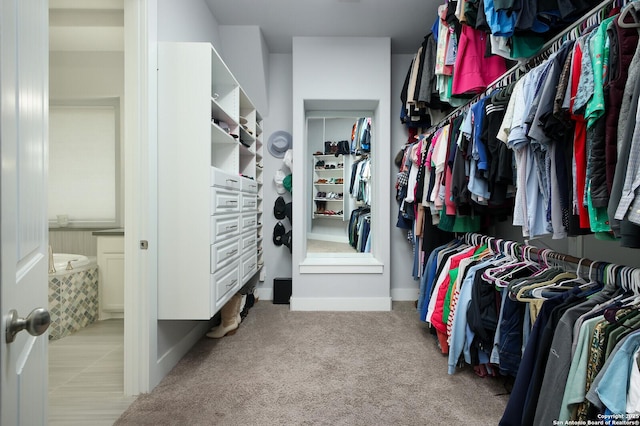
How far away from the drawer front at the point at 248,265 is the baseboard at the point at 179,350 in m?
0.48

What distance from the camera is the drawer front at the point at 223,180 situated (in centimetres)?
196

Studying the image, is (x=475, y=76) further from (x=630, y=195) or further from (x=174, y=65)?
(x=174, y=65)

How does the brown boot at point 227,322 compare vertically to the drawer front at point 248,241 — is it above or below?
below

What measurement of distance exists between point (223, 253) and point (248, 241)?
76cm

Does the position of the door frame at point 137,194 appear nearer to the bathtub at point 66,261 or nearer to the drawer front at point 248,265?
the drawer front at point 248,265

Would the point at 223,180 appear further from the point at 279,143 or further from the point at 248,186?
the point at 279,143

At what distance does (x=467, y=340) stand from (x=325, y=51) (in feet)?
9.27

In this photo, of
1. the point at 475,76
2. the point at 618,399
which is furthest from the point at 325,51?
the point at 618,399

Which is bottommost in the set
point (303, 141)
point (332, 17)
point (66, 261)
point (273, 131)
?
point (66, 261)

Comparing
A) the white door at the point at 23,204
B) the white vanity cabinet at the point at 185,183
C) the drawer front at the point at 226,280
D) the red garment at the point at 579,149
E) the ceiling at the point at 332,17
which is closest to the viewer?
the white door at the point at 23,204

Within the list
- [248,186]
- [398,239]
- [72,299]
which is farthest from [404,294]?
[72,299]

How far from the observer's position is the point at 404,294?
364 centimetres

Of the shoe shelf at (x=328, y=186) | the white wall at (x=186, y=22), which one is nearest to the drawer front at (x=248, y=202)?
the shoe shelf at (x=328, y=186)

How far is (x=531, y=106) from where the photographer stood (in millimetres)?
1289
